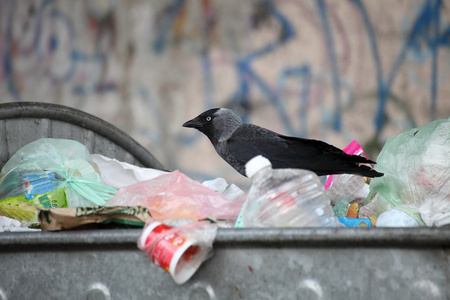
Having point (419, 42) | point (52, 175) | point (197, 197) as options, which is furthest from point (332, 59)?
point (197, 197)

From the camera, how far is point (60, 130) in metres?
2.18

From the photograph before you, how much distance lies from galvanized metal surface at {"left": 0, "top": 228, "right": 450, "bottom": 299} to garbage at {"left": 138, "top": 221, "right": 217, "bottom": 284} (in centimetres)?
2

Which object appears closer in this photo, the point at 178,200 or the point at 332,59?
the point at 178,200

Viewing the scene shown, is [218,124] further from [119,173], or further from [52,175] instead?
[52,175]

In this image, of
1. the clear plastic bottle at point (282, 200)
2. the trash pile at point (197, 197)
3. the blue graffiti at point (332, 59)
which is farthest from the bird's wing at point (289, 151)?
the blue graffiti at point (332, 59)

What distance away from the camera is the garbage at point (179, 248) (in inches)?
39.0

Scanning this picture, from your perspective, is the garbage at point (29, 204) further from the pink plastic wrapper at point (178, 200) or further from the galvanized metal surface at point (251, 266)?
the galvanized metal surface at point (251, 266)

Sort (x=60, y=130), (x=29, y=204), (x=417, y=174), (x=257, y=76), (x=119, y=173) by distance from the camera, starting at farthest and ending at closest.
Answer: (x=257, y=76) < (x=60, y=130) < (x=119, y=173) < (x=29, y=204) < (x=417, y=174)

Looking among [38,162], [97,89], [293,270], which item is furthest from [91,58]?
[293,270]

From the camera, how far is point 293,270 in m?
0.98

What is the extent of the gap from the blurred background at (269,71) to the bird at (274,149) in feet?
4.41

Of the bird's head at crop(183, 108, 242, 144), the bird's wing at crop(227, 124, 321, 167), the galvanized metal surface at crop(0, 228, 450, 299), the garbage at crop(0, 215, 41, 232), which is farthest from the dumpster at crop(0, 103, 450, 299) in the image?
the bird's head at crop(183, 108, 242, 144)

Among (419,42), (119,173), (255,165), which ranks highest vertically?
(255,165)

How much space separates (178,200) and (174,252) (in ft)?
1.26
